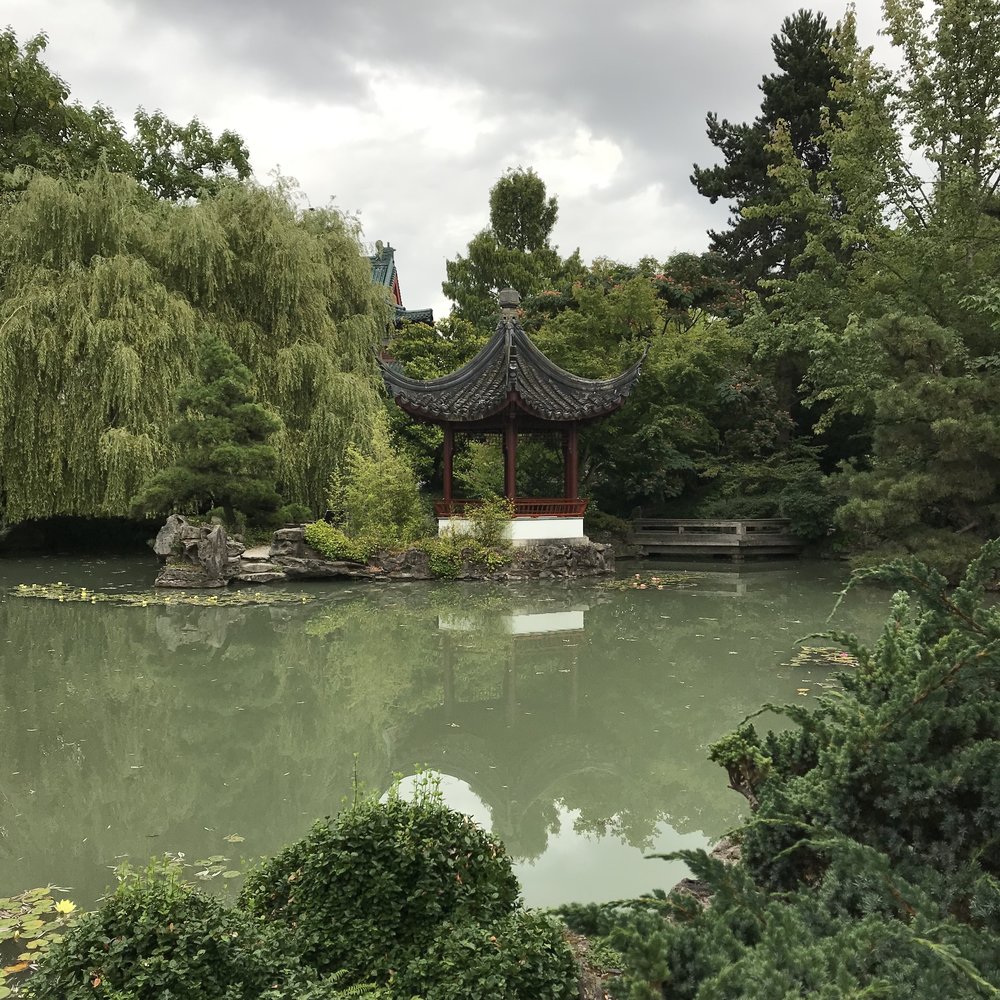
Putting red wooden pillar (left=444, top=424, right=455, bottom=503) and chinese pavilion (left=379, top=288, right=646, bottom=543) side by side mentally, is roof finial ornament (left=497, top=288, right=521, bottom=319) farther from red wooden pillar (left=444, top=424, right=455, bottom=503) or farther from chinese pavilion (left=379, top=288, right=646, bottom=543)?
red wooden pillar (left=444, top=424, right=455, bottom=503)

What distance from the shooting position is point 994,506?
807 cm

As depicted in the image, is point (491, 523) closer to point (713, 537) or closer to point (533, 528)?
point (533, 528)

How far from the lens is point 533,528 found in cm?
1178

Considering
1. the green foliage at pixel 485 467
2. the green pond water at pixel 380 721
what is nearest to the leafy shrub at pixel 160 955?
the green pond water at pixel 380 721

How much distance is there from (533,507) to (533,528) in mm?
520

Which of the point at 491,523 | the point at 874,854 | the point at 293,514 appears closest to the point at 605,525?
the point at 491,523

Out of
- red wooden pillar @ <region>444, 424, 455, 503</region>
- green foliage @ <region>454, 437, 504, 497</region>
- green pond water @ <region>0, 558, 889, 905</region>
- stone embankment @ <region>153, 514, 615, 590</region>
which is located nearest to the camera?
green pond water @ <region>0, 558, 889, 905</region>

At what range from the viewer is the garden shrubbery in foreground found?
1475 millimetres

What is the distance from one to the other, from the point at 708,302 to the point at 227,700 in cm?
1447

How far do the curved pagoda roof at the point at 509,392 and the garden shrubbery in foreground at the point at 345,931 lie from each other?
9795mm

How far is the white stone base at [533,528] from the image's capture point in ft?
38.0

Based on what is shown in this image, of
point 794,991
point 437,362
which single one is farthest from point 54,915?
point 437,362

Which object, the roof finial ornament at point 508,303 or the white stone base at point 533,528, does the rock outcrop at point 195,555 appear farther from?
the roof finial ornament at point 508,303

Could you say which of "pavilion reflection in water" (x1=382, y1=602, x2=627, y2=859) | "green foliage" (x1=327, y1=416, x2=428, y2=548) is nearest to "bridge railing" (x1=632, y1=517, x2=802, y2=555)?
"green foliage" (x1=327, y1=416, x2=428, y2=548)
